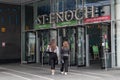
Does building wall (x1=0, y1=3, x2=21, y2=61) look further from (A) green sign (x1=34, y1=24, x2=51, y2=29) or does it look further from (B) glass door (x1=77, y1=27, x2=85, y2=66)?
(B) glass door (x1=77, y1=27, x2=85, y2=66)

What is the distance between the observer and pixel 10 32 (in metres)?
26.5

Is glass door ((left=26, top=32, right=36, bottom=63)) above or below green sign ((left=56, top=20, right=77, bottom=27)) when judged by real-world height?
below

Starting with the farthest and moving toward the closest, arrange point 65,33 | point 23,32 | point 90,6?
point 23,32 → point 65,33 → point 90,6

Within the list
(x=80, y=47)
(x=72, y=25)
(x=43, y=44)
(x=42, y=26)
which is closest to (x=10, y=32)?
(x=43, y=44)

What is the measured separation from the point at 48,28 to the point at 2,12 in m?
5.65

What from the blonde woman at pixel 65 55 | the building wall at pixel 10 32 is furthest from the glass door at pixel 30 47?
the blonde woman at pixel 65 55

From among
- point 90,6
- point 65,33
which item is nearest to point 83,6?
point 90,6

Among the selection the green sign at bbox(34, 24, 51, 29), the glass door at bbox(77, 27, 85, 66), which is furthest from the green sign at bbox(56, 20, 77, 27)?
the green sign at bbox(34, 24, 51, 29)

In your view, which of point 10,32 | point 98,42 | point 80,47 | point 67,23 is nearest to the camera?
point 80,47

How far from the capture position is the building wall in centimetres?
2597

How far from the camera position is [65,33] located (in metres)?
21.5

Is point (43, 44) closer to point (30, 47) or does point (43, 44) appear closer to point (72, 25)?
point (30, 47)

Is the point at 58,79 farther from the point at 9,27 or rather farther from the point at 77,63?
the point at 9,27

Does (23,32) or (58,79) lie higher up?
(23,32)
